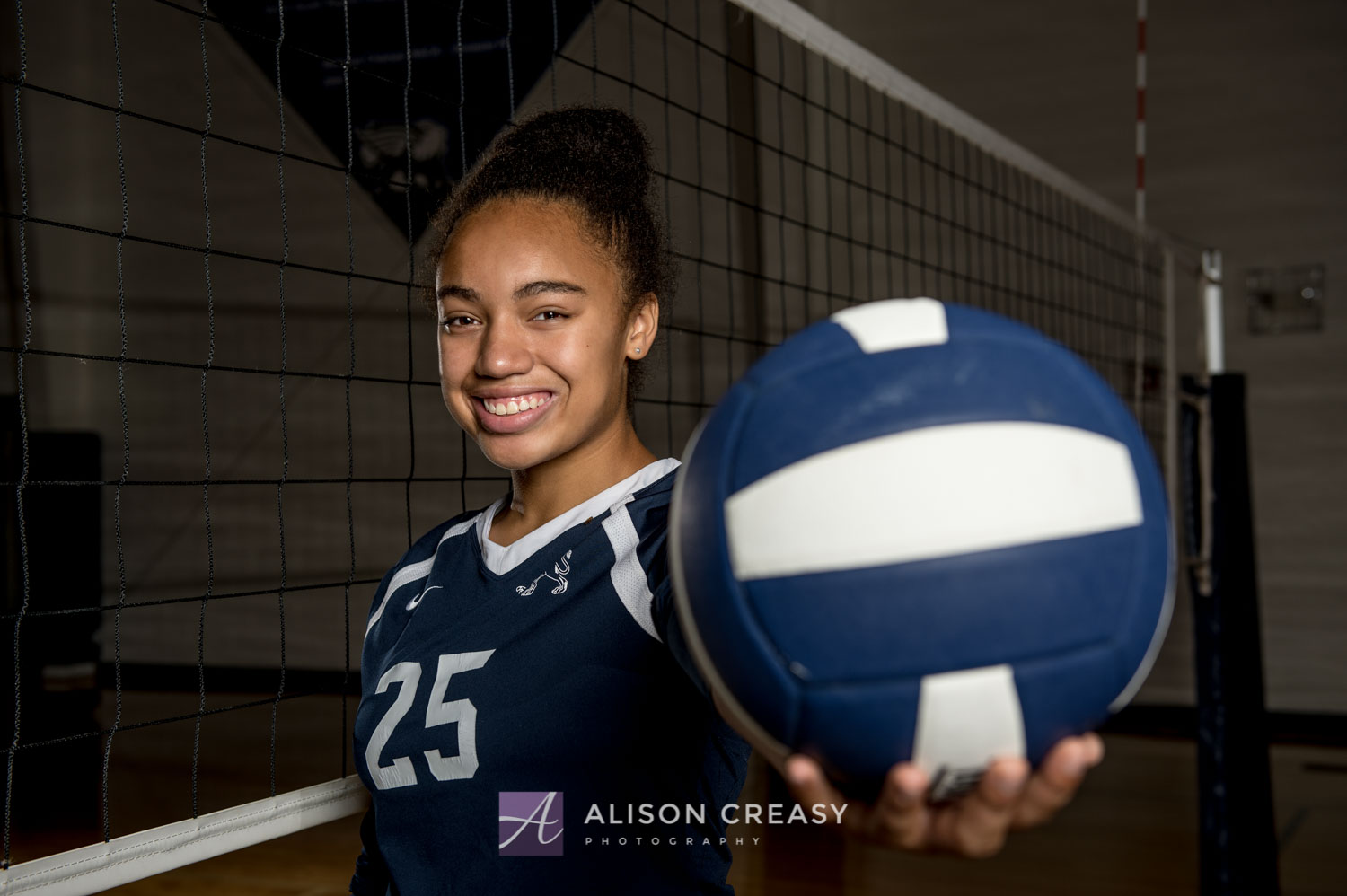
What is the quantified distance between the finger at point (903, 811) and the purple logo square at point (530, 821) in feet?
1.22

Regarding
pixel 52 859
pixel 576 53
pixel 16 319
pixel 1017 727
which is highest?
pixel 576 53

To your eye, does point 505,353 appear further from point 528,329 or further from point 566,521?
point 566,521

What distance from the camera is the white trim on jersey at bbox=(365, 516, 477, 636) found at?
4.58 ft

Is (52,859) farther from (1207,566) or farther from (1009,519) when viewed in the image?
(1207,566)

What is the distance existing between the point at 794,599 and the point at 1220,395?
2643mm

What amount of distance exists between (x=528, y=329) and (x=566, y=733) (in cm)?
44

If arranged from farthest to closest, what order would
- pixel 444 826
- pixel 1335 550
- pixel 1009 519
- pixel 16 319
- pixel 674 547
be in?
pixel 16 319 → pixel 1335 550 → pixel 444 826 → pixel 674 547 → pixel 1009 519

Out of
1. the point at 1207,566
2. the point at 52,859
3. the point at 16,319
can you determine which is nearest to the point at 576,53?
the point at 16,319

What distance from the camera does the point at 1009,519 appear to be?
0.74 metres

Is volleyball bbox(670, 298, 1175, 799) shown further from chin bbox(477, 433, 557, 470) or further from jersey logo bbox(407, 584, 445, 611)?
jersey logo bbox(407, 584, 445, 611)

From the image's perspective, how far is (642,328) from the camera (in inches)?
54.6

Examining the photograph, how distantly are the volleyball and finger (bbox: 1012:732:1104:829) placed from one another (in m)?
0.01

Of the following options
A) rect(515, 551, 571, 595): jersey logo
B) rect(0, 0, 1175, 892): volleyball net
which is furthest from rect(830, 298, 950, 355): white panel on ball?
rect(0, 0, 1175, 892): volleyball net

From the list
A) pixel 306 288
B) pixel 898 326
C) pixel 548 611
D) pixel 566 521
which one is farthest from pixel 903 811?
pixel 306 288
